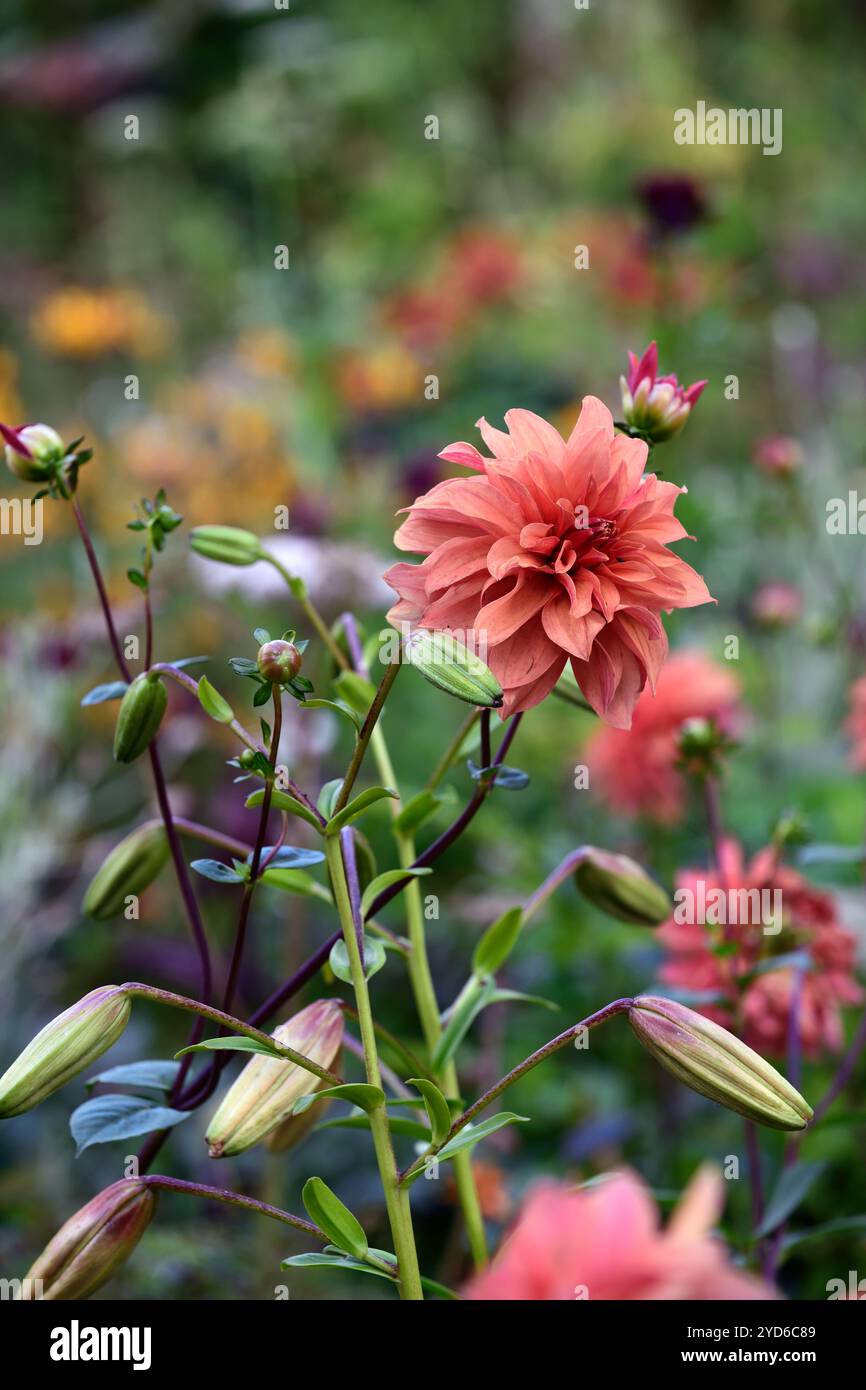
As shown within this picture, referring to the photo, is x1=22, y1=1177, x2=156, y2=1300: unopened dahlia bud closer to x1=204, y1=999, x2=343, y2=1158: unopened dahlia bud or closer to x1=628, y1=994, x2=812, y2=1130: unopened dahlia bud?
x1=204, y1=999, x2=343, y2=1158: unopened dahlia bud

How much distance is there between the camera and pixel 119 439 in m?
1.79

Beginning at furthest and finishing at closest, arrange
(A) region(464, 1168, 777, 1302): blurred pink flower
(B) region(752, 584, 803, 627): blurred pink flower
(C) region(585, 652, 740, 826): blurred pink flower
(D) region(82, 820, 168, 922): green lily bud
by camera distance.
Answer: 1. (B) region(752, 584, 803, 627): blurred pink flower
2. (C) region(585, 652, 740, 826): blurred pink flower
3. (D) region(82, 820, 168, 922): green lily bud
4. (A) region(464, 1168, 777, 1302): blurred pink flower

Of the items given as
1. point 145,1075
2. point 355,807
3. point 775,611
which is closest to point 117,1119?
point 145,1075

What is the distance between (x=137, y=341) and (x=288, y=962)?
1.07 m

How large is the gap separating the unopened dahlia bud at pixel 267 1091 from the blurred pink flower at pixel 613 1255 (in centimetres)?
12

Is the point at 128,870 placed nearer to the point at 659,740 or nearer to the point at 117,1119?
the point at 117,1119

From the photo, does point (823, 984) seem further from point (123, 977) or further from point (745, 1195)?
point (123, 977)

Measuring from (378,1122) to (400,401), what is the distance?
1468mm

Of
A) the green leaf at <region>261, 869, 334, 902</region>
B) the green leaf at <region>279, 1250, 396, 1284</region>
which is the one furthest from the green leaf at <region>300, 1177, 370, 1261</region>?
the green leaf at <region>261, 869, 334, 902</region>

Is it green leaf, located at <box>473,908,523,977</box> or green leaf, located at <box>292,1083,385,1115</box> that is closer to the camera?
green leaf, located at <box>292,1083,385,1115</box>

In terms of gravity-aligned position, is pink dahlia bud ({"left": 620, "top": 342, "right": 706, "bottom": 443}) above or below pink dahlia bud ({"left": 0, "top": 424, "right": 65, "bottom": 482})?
above

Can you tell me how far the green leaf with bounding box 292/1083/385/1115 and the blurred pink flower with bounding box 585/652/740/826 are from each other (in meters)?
0.51

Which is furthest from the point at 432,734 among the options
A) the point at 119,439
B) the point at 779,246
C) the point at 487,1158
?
the point at 779,246

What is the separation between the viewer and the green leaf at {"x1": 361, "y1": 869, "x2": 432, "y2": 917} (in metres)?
0.40
